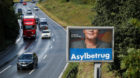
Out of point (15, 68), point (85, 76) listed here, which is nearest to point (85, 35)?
point (85, 76)

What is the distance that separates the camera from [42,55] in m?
50.2

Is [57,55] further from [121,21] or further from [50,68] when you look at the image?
[121,21]

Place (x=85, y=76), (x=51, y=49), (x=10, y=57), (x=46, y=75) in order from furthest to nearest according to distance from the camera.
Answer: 1. (x=51, y=49)
2. (x=10, y=57)
3. (x=46, y=75)
4. (x=85, y=76)

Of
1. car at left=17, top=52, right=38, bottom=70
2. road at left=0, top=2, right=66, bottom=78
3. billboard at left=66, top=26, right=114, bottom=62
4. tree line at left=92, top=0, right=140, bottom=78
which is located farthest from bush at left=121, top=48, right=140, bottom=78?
car at left=17, top=52, right=38, bottom=70

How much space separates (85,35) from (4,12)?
44.2 meters

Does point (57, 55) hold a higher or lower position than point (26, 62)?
lower

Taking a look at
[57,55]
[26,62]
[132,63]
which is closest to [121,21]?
[132,63]

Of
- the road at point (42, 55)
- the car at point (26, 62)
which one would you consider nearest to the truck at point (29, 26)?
the road at point (42, 55)

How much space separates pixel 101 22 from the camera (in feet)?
86.7

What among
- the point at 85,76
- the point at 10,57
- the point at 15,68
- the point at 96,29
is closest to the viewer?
the point at 96,29

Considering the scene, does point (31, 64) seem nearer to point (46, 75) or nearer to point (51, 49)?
point (46, 75)

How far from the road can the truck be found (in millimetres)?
1479

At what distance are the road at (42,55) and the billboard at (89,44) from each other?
1852 cm

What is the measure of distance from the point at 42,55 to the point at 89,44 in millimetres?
33809
